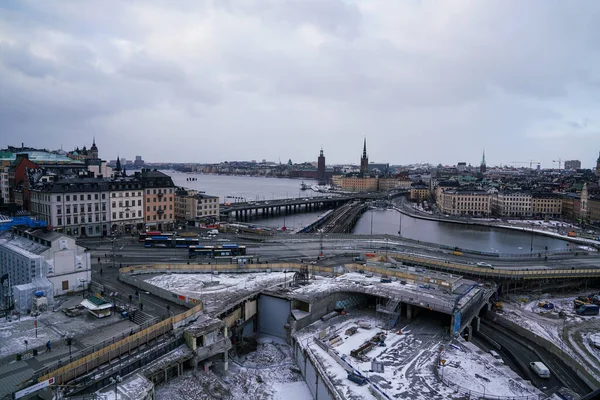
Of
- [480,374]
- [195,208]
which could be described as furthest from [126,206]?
[480,374]

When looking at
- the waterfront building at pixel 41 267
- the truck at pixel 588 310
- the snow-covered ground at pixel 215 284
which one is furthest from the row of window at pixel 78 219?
the truck at pixel 588 310

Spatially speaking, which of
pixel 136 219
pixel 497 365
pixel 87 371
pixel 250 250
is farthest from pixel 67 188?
pixel 497 365

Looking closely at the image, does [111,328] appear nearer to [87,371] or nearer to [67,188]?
[87,371]

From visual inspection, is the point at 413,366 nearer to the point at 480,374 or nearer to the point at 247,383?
the point at 480,374

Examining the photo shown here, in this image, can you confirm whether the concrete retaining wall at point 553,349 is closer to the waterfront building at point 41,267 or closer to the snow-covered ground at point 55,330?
the snow-covered ground at point 55,330

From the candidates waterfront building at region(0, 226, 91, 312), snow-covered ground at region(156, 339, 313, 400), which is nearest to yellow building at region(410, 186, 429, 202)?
snow-covered ground at region(156, 339, 313, 400)

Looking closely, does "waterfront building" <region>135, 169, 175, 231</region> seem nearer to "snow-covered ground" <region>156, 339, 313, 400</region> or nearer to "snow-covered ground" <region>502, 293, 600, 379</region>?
"snow-covered ground" <region>156, 339, 313, 400</region>
